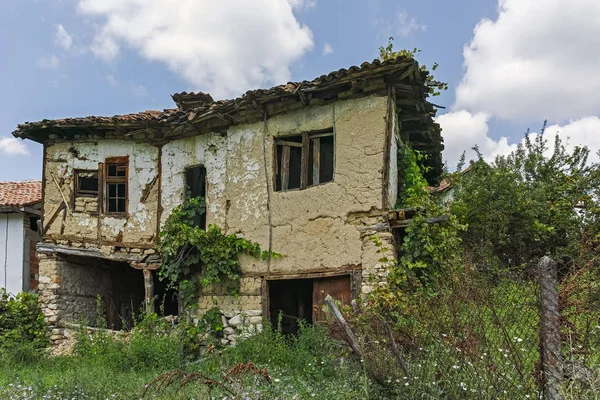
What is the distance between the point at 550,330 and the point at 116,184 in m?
10.9

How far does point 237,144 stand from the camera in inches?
431

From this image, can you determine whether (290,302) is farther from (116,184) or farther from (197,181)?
(116,184)

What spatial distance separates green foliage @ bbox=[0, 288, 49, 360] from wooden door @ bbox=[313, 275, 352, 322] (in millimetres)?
6644

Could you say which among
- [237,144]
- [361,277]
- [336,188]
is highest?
[237,144]

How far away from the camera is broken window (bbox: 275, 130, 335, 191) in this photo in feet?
33.1

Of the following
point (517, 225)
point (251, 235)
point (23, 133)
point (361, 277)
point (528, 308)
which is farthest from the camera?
point (517, 225)

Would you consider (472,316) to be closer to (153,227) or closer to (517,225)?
(153,227)

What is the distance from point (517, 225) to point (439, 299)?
35.2ft

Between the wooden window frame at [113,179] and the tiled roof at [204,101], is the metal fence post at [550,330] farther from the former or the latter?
the wooden window frame at [113,179]

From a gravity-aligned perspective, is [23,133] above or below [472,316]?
above

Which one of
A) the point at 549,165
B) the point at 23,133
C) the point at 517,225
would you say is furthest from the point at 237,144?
the point at 549,165

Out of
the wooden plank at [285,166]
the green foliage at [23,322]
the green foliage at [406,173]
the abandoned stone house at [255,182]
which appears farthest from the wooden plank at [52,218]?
the green foliage at [406,173]

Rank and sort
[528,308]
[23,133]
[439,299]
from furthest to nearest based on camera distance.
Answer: [23,133]
[439,299]
[528,308]

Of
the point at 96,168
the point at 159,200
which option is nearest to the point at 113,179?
the point at 96,168
